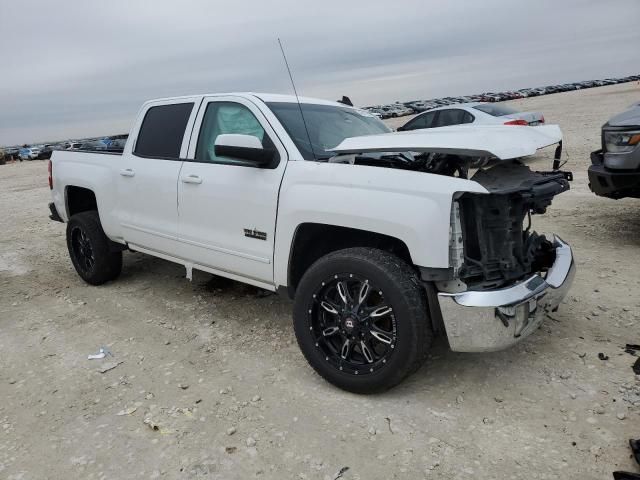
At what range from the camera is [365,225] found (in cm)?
302

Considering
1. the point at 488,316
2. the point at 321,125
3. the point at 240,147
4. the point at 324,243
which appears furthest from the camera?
the point at 321,125

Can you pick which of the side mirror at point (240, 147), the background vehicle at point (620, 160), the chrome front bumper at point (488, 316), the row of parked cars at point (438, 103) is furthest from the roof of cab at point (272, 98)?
the row of parked cars at point (438, 103)

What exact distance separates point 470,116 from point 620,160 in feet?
22.5

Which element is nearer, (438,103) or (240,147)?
(240,147)

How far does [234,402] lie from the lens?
10.5 feet

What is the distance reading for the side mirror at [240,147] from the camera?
132 inches

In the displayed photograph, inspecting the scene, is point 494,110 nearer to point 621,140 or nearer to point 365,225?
point 621,140

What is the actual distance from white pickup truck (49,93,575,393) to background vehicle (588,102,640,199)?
1885 millimetres

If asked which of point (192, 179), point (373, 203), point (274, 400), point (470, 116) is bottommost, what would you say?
point (274, 400)

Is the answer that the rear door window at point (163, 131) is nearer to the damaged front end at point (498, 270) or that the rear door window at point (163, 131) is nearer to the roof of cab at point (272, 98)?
the roof of cab at point (272, 98)

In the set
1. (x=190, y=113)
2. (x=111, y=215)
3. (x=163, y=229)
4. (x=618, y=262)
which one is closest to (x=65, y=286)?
(x=111, y=215)

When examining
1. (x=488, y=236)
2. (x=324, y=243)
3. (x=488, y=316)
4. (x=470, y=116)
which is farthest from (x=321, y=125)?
(x=470, y=116)

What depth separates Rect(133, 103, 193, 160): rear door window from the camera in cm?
435

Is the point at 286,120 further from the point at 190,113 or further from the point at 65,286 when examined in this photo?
the point at 65,286
